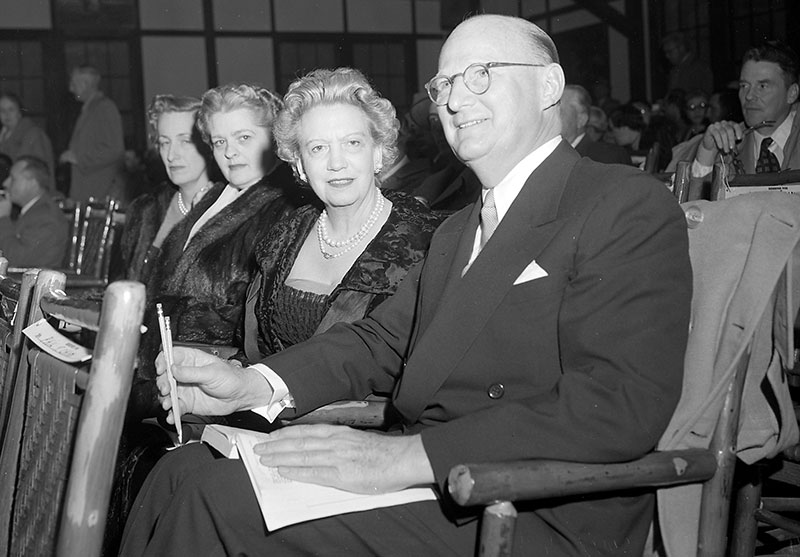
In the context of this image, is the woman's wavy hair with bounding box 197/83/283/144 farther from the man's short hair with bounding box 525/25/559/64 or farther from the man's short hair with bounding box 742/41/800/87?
the man's short hair with bounding box 742/41/800/87

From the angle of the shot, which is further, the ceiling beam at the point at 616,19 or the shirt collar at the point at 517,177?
the ceiling beam at the point at 616,19

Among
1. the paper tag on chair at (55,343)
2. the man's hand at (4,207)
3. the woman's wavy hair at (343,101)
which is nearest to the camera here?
the paper tag on chair at (55,343)

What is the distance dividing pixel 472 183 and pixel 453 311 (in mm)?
2427

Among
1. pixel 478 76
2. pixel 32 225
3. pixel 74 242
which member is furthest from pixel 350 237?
pixel 32 225

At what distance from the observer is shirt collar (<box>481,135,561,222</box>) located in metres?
1.78

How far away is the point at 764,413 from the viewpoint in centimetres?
172

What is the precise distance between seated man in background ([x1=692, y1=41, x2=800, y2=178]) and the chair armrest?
272 centimetres

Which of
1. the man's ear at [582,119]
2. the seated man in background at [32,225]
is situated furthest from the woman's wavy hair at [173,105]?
the seated man in background at [32,225]

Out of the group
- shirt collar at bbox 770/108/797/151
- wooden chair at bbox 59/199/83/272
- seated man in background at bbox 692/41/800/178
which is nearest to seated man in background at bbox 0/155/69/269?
wooden chair at bbox 59/199/83/272

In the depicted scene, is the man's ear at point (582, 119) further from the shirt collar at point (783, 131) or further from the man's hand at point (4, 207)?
the man's hand at point (4, 207)

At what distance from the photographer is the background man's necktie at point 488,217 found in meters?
1.81

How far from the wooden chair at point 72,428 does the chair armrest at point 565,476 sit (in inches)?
18.3

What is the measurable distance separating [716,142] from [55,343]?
9.72 ft

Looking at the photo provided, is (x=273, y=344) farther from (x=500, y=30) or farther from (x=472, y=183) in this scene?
(x=472, y=183)
